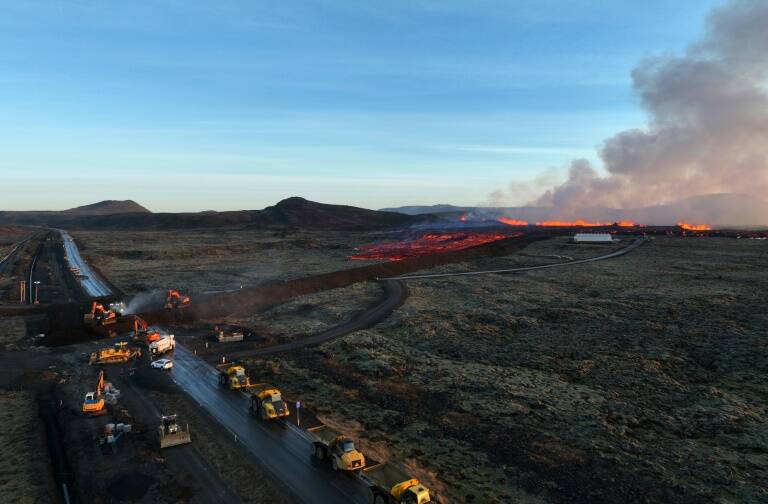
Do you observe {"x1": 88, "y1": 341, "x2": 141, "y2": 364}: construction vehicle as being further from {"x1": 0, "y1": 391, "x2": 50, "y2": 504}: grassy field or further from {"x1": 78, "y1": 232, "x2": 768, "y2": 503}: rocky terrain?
{"x1": 78, "y1": 232, "x2": 768, "y2": 503}: rocky terrain

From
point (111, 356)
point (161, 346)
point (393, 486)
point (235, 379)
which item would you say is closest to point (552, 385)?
point (393, 486)

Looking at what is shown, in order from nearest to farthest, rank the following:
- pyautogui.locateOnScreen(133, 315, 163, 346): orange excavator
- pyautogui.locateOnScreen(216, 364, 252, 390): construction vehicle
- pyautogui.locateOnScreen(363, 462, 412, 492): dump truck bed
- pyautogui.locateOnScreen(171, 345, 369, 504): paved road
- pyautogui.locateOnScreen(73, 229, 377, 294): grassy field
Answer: pyautogui.locateOnScreen(363, 462, 412, 492): dump truck bed, pyautogui.locateOnScreen(171, 345, 369, 504): paved road, pyautogui.locateOnScreen(216, 364, 252, 390): construction vehicle, pyautogui.locateOnScreen(133, 315, 163, 346): orange excavator, pyautogui.locateOnScreen(73, 229, 377, 294): grassy field

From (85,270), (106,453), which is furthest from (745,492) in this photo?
(85,270)

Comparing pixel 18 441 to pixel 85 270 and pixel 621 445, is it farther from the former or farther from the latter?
pixel 85 270

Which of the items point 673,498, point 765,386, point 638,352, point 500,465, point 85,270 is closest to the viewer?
point 673,498

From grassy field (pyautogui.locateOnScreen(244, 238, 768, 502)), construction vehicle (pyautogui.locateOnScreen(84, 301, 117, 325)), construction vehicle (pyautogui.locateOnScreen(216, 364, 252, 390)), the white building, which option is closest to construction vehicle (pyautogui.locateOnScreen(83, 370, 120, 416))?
construction vehicle (pyautogui.locateOnScreen(216, 364, 252, 390))

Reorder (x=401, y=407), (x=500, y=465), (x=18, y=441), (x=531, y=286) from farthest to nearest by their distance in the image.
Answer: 1. (x=531, y=286)
2. (x=401, y=407)
3. (x=18, y=441)
4. (x=500, y=465)
